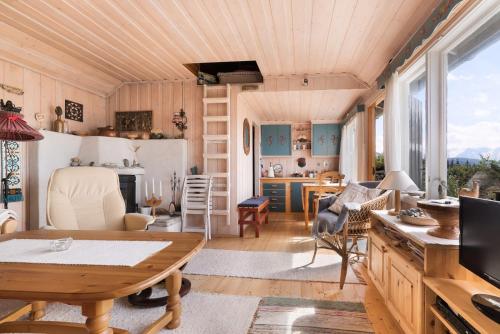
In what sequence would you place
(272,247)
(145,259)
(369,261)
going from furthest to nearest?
1. (272,247)
2. (369,261)
3. (145,259)

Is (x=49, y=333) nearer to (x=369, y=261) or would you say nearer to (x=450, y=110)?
(x=369, y=261)

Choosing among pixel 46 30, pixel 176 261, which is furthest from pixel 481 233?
pixel 46 30

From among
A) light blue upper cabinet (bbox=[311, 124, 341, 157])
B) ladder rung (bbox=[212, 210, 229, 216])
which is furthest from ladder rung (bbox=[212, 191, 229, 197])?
light blue upper cabinet (bbox=[311, 124, 341, 157])

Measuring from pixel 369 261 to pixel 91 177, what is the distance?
8.43 ft

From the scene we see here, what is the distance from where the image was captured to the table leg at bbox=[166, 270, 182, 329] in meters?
1.89

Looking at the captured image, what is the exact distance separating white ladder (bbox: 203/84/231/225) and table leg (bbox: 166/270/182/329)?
8.54 feet

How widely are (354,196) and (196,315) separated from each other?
2197mm

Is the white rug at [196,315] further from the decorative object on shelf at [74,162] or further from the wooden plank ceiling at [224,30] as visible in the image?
the wooden plank ceiling at [224,30]

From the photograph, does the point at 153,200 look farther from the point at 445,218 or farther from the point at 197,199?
the point at 445,218

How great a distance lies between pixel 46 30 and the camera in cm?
298

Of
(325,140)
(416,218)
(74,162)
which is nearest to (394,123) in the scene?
(416,218)

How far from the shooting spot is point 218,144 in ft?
15.2

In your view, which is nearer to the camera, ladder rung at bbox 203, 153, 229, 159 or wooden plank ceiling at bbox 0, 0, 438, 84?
wooden plank ceiling at bbox 0, 0, 438, 84

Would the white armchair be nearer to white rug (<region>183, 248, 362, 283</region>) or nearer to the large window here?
white rug (<region>183, 248, 362, 283</region>)
